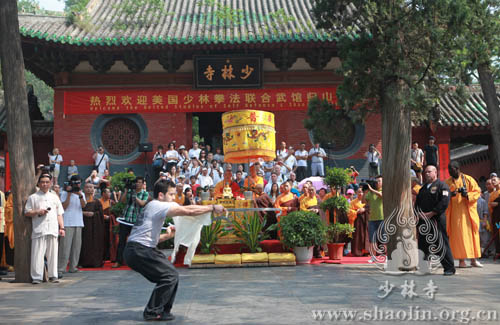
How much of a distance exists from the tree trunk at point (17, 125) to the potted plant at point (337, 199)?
536cm

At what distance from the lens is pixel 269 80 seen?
16328 mm

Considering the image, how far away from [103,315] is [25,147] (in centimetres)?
418

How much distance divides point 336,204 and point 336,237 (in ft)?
2.16

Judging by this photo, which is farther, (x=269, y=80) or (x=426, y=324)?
(x=269, y=80)

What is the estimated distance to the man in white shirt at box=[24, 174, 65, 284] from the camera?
25.7ft

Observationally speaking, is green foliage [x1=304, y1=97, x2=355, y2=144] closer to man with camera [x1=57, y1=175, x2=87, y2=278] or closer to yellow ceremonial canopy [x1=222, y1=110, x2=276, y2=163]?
yellow ceremonial canopy [x1=222, y1=110, x2=276, y2=163]

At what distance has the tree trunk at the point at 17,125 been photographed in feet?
26.2

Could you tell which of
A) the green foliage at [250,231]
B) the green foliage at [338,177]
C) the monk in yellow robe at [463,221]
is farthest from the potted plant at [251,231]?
the monk in yellow robe at [463,221]

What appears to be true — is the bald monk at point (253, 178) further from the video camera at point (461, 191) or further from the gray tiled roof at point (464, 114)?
the gray tiled roof at point (464, 114)

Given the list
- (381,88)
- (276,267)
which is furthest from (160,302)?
(381,88)

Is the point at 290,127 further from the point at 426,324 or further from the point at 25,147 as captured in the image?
the point at 426,324

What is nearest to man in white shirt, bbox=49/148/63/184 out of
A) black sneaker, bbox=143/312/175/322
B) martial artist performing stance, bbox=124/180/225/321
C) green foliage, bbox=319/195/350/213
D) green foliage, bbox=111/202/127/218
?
green foliage, bbox=111/202/127/218

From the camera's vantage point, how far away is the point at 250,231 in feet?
31.3

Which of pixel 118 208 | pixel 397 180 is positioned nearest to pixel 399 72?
pixel 397 180
